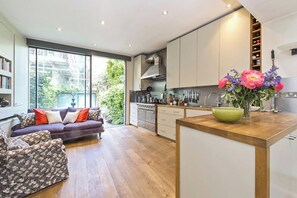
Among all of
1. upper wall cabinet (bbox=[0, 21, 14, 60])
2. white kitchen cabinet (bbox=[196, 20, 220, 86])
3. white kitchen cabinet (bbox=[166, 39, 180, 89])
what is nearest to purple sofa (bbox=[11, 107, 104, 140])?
upper wall cabinet (bbox=[0, 21, 14, 60])

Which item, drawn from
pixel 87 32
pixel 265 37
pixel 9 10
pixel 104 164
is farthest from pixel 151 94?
pixel 9 10

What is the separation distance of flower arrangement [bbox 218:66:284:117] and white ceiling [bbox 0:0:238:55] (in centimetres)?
176

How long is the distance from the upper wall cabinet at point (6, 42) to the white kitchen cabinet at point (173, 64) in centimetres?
359

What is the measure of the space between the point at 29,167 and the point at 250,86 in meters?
2.38

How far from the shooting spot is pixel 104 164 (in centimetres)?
234

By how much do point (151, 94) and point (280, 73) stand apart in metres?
3.78

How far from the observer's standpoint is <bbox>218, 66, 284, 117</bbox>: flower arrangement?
1.06 m

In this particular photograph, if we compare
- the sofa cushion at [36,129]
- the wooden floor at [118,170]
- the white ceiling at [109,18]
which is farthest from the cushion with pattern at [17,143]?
the white ceiling at [109,18]

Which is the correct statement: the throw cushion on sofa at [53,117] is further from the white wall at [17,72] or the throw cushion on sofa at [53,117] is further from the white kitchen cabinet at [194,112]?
the white kitchen cabinet at [194,112]

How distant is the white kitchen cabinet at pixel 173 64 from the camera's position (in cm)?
370

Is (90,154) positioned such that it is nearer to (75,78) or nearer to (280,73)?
(75,78)

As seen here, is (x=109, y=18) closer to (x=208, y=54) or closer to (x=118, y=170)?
(x=208, y=54)

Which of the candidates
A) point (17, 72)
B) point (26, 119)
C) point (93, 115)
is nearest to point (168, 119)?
point (93, 115)

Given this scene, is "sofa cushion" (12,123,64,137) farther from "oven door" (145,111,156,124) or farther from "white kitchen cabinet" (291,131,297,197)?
"white kitchen cabinet" (291,131,297,197)
